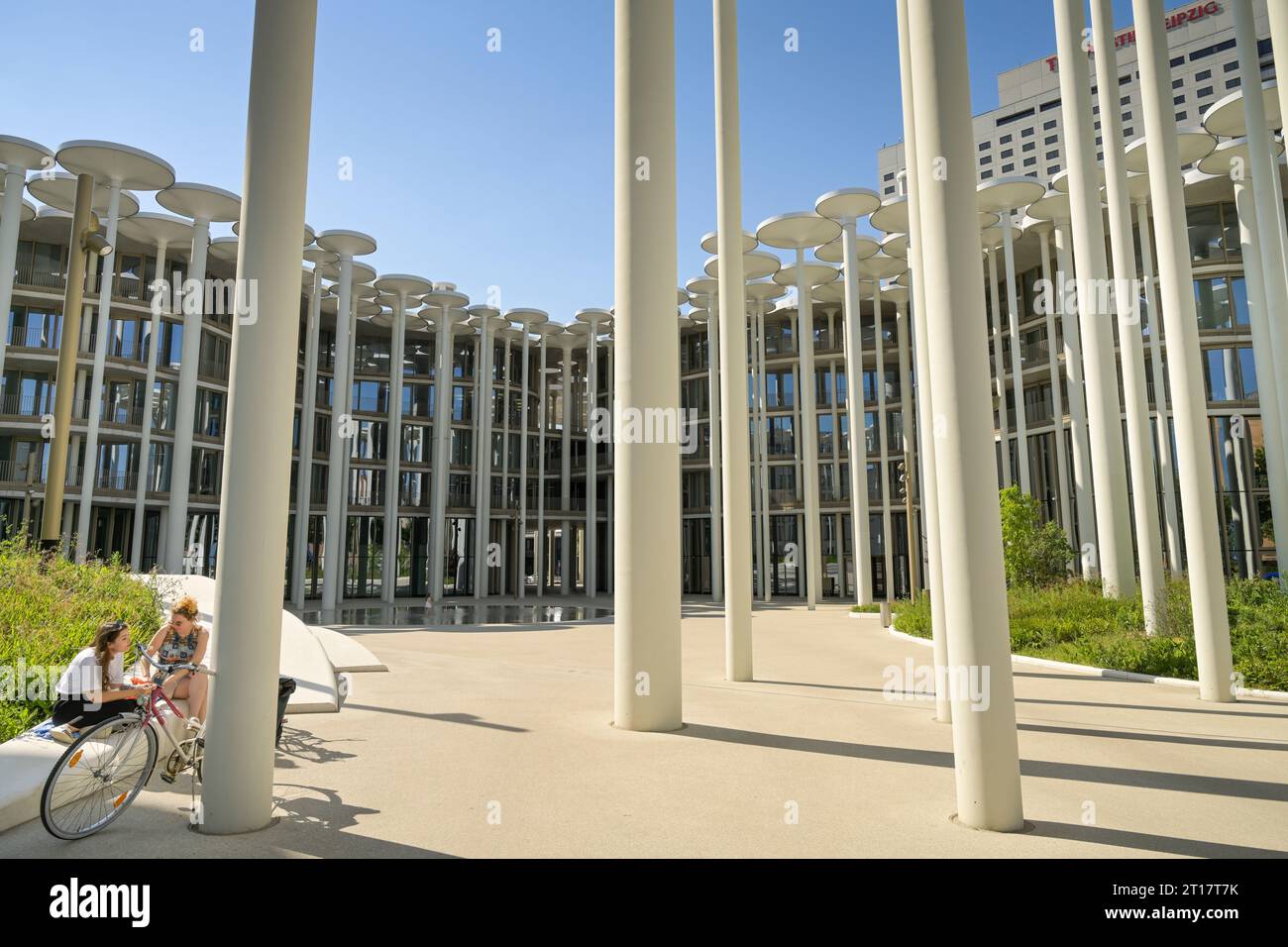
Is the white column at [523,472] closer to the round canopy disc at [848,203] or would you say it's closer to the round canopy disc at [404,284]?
the round canopy disc at [404,284]

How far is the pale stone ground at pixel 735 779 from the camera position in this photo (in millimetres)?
4418

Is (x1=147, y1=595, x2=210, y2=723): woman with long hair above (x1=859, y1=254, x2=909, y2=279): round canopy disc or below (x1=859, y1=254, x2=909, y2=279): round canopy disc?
below

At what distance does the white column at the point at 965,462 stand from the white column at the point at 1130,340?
369 inches

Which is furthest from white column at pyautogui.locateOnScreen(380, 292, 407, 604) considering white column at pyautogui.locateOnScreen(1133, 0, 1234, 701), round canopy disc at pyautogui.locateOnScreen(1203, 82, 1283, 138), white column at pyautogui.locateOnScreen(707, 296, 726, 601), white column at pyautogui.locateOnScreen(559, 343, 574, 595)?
white column at pyautogui.locateOnScreen(1133, 0, 1234, 701)

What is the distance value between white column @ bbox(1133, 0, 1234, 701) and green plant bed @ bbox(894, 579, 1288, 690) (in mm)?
988

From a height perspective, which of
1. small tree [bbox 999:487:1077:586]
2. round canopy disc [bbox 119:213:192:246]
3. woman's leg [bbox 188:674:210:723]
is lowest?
woman's leg [bbox 188:674:210:723]

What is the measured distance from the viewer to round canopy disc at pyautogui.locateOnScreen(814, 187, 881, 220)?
90.7 feet

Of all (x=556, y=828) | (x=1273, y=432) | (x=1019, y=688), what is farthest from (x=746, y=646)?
(x=1273, y=432)

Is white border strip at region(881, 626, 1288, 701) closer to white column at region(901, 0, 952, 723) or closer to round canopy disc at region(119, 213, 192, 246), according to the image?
white column at region(901, 0, 952, 723)

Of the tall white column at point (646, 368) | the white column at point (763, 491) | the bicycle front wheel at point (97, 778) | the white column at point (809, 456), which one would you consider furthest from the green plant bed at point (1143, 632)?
the white column at point (763, 491)

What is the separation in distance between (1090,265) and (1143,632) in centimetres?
689

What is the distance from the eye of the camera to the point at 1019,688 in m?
10.1
